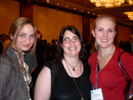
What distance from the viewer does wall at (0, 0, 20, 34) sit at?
832 cm

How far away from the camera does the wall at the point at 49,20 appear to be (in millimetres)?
10328

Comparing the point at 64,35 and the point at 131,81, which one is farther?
the point at 64,35

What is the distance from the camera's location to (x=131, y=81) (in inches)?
59.5

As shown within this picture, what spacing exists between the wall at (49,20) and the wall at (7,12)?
1.52 m

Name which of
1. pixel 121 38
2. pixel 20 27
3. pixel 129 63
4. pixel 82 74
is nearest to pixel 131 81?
pixel 129 63

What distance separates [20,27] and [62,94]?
0.95 m

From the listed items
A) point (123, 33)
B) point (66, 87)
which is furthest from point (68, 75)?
point (123, 33)

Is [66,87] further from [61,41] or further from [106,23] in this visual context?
[106,23]

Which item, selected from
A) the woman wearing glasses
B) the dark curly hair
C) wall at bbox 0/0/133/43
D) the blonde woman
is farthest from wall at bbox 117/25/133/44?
the blonde woman

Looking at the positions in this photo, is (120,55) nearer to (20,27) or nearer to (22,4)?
(20,27)

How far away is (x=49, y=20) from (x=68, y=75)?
33.0ft

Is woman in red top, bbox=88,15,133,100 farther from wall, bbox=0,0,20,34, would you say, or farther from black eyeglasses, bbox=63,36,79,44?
wall, bbox=0,0,20,34

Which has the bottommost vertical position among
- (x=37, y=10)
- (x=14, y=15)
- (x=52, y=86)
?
(x=52, y=86)

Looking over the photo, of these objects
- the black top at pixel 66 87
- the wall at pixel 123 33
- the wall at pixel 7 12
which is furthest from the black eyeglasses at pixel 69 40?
the wall at pixel 123 33
